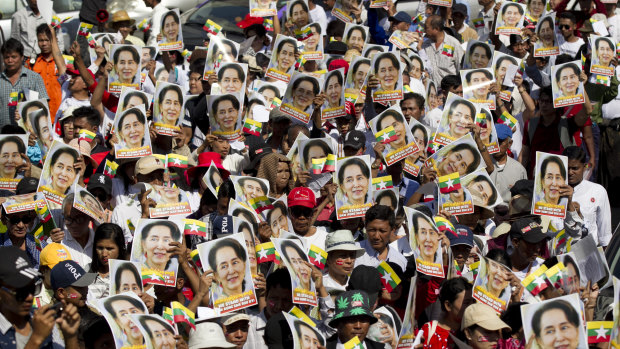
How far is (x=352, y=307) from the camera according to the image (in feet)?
25.8

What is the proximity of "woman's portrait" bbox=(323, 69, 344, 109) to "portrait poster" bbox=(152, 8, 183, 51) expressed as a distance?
2.34m

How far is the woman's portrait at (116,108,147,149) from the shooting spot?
1048cm

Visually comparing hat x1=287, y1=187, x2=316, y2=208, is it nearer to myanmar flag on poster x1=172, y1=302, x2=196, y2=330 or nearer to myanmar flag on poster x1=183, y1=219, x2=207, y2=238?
myanmar flag on poster x1=183, y1=219, x2=207, y2=238

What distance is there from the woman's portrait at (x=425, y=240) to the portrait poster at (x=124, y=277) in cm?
215

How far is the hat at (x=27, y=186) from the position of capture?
9.88 metres

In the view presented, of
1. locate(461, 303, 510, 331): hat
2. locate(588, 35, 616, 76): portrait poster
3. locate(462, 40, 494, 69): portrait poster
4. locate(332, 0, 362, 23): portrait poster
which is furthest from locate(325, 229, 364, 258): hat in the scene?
locate(332, 0, 362, 23): portrait poster

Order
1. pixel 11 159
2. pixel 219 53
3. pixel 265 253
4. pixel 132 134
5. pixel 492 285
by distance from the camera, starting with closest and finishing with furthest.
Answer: pixel 492 285, pixel 265 253, pixel 11 159, pixel 132 134, pixel 219 53

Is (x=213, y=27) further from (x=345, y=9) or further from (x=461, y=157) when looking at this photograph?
(x=461, y=157)

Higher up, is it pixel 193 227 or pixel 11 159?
pixel 11 159

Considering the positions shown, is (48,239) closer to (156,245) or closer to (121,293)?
(156,245)

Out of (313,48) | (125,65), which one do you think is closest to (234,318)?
(125,65)

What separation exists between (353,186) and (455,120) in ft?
5.78

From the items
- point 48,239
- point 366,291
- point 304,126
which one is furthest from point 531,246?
point 48,239

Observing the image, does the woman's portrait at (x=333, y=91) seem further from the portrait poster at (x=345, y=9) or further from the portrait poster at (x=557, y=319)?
the portrait poster at (x=557, y=319)
